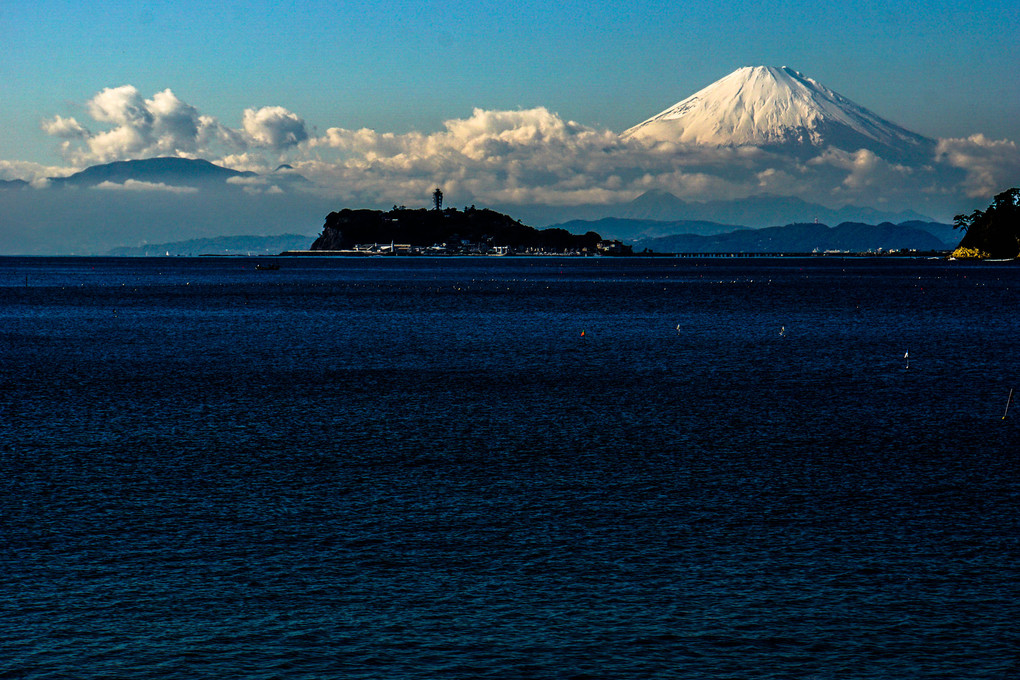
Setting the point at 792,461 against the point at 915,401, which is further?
the point at 915,401

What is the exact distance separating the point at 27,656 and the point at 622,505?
14884 millimetres

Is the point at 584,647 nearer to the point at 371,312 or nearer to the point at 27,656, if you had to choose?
the point at 27,656

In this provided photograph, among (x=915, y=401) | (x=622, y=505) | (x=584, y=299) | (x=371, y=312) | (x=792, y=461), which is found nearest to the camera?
(x=622, y=505)

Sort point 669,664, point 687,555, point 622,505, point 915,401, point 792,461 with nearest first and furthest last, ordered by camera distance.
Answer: point 669,664 < point 687,555 < point 622,505 < point 792,461 < point 915,401

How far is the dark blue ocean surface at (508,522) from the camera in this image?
17.6 metres

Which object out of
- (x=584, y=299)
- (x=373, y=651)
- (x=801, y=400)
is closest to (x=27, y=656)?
(x=373, y=651)

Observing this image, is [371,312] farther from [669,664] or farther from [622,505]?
[669,664]

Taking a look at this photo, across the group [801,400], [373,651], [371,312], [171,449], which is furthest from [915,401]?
[371,312]

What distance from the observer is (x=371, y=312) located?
11806 cm

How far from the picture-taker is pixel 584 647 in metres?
17.5

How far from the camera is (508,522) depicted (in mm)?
25266

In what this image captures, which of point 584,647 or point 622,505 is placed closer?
point 584,647

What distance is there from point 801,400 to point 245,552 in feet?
104

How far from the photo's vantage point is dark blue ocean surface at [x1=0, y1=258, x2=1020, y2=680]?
17.6 meters
